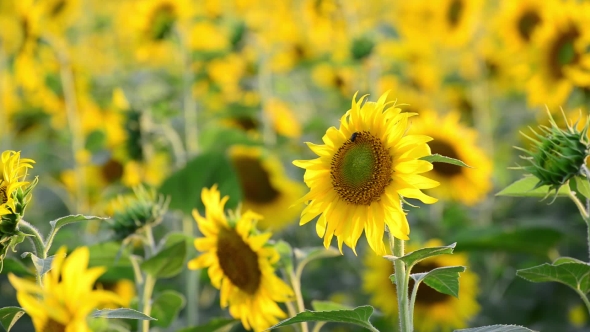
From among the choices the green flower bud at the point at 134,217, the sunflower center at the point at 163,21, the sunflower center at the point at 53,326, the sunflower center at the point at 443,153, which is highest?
the sunflower center at the point at 163,21

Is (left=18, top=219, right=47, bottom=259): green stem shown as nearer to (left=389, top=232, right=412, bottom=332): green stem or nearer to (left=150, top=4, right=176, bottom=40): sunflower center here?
(left=389, top=232, right=412, bottom=332): green stem

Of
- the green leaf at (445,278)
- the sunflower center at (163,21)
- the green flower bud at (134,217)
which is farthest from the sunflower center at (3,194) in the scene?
the sunflower center at (163,21)

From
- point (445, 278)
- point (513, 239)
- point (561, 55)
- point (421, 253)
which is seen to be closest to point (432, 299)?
point (513, 239)

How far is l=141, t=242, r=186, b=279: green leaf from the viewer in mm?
1324

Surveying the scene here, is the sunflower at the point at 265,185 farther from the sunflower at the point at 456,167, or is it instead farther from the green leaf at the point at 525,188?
the green leaf at the point at 525,188

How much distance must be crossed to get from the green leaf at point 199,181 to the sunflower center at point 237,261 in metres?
0.73

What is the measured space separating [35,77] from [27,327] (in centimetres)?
86

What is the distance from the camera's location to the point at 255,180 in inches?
108

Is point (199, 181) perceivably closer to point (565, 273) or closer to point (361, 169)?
point (361, 169)

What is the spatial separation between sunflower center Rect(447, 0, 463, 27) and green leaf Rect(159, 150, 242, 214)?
150cm

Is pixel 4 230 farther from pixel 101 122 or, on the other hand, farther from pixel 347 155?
pixel 101 122

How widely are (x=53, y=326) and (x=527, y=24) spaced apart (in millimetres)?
2328

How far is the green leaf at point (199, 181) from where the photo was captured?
2.10 metres

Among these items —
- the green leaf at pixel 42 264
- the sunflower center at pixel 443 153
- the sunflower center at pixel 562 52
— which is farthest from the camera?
the sunflower center at pixel 443 153
